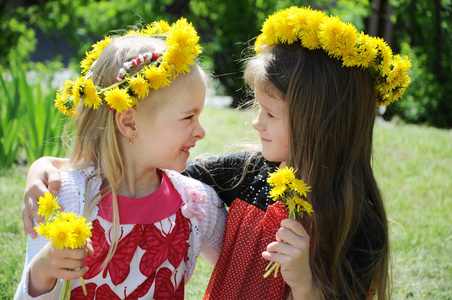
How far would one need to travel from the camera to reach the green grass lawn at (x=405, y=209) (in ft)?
9.29

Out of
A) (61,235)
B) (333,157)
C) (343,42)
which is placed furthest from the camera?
(333,157)

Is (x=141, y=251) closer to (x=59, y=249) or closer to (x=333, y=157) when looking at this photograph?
(x=59, y=249)

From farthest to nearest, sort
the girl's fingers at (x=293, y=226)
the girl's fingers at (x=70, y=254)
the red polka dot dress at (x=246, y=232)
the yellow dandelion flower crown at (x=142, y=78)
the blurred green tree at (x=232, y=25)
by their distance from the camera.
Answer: the blurred green tree at (x=232, y=25) < the red polka dot dress at (x=246, y=232) < the yellow dandelion flower crown at (x=142, y=78) < the girl's fingers at (x=293, y=226) < the girl's fingers at (x=70, y=254)

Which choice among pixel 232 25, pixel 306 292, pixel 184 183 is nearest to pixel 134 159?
pixel 184 183

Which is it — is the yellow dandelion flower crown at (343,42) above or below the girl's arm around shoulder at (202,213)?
above

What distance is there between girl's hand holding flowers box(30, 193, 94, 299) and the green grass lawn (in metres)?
0.93

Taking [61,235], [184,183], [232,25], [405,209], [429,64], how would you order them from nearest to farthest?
[61,235], [184,183], [405,209], [429,64], [232,25]

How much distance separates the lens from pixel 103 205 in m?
2.01

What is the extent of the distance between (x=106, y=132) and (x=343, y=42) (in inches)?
38.4

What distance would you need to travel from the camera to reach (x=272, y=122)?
2090 millimetres

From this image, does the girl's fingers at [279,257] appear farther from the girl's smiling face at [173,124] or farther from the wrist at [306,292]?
the girl's smiling face at [173,124]

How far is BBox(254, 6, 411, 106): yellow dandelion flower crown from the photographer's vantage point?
1.96 meters

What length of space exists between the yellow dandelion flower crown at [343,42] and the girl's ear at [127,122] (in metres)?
0.65

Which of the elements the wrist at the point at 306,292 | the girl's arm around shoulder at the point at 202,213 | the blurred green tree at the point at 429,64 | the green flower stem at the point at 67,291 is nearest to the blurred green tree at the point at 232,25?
the blurred green tree at the point at 429,64
